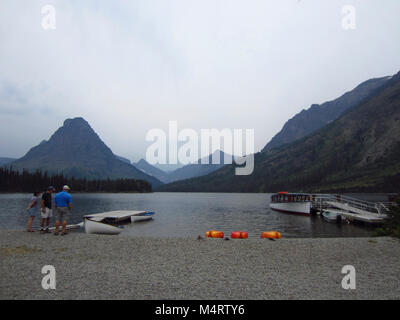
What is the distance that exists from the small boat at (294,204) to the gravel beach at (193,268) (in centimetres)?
4583

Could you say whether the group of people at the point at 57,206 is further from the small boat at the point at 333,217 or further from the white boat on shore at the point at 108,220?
the small boat at the point at 333,217

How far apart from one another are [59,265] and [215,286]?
30.6 feet

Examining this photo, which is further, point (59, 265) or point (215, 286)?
point (59, 265)

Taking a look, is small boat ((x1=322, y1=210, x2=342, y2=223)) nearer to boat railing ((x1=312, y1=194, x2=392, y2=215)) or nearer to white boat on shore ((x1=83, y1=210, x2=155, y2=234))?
boat railing ((x1=312, y1=194, x2=392, y2=215))

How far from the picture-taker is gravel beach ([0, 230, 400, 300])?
420 inches

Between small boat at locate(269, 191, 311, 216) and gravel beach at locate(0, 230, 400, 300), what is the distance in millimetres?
45827

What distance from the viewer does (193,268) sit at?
14398 mm

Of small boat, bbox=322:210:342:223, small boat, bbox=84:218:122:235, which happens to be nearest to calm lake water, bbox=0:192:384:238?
small boat, bbox=322:210:342:223

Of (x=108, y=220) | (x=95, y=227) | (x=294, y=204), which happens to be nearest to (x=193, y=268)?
(x=95, y=227)

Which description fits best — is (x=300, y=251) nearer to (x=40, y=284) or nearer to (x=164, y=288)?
(x=164, y=288)

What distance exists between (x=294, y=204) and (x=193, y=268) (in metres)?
63.9
